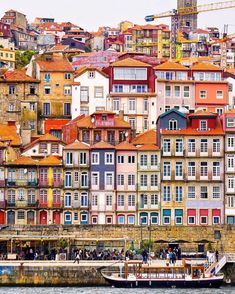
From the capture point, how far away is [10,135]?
117188 millimetres

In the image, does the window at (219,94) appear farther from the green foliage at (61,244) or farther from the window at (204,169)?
the green foliage at (61,244)

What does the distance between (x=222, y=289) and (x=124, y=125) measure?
25.3 meters

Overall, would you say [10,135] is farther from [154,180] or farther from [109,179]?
[154,180]

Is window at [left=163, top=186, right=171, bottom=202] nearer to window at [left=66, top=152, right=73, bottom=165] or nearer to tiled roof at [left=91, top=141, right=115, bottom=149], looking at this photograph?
tiled roof at [left=91, top=141, right=115, bottom=149]

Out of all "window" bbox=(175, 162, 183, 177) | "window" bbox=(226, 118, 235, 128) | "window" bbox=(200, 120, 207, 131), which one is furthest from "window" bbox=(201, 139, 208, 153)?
"window" bbox=(226, 118, 235, 128)

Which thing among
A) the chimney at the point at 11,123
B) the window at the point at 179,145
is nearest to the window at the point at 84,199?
the window at the point at 179,145

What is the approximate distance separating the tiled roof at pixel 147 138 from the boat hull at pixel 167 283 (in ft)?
68.5

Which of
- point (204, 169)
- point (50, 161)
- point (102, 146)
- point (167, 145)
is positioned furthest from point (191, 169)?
point (50, 161)

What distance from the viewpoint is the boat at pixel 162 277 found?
9169 centimetres

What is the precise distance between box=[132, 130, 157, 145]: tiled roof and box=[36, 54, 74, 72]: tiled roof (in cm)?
1701

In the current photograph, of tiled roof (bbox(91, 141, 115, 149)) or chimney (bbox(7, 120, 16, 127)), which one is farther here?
chimney (bbox(7, 120, 16, 127))

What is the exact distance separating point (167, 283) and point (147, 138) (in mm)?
22244

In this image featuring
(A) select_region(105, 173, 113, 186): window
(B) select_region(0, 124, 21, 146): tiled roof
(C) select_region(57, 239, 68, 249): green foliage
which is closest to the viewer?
(C) select_region(57, 239, 68, 249): green foliage

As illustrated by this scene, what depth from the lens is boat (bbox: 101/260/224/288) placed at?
301 feet
